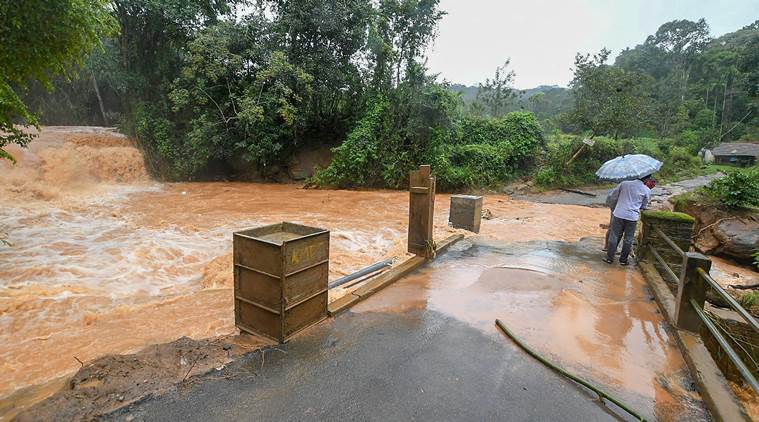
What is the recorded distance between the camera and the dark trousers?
599cm

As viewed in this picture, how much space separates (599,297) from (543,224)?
21.0 feet

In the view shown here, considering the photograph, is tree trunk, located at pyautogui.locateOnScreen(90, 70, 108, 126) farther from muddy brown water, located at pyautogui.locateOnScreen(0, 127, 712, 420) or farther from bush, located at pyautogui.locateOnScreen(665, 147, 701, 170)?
bush, located at pyautogui.locateOnScreen(665, 147, 701, 170)

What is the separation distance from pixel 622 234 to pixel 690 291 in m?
2.74

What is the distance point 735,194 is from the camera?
8008 millimetres

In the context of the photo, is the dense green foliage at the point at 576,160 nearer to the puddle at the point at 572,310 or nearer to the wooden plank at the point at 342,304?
the puddle at the point at 572,310

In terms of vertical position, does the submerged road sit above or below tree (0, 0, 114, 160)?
below

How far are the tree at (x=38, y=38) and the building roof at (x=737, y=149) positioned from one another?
40170 mm

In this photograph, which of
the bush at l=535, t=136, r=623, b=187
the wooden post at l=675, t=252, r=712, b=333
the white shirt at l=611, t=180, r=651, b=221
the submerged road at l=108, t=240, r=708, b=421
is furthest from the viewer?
the bush at l=535, t=136, r=623, b=187

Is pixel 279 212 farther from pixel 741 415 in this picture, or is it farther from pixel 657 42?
pixel 657 42

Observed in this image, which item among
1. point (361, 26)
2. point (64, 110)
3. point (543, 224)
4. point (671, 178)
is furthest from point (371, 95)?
point (64, 110)

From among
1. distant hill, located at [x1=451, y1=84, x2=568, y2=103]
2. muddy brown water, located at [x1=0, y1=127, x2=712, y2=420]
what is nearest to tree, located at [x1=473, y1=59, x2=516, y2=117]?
distant hill, located at [x1=451, y1=84, x2=568, y2=103]

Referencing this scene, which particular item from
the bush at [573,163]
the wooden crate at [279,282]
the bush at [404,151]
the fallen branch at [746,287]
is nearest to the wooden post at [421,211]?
the wooden crate at [279,282]

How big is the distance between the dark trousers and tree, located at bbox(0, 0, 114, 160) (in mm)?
8988

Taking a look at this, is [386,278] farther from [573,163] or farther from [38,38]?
[573,163]
